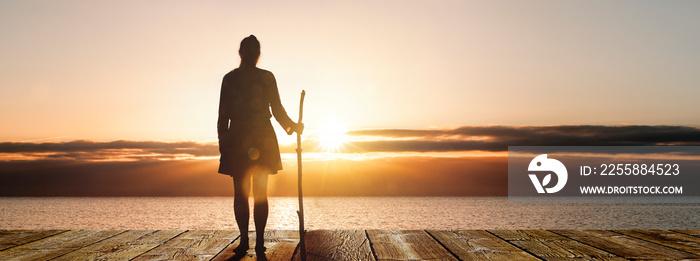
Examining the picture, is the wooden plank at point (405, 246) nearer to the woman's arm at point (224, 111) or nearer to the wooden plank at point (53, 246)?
the woman's arm at point (224, 111)

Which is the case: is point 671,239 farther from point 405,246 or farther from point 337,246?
point 337,246

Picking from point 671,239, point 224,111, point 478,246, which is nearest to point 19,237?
point 224,111

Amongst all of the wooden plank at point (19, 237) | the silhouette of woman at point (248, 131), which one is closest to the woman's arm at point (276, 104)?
the silhouette of woman at point (248, 131)

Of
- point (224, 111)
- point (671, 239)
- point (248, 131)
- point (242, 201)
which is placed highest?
point (224, 111)

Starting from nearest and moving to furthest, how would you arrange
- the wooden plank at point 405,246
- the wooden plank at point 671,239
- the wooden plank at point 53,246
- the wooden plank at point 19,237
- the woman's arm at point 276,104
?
1. the wooden plank at point 405,246
2. the wooden plank at point 53,246
3. the woman's arm at point 276,104
4. the wooden plank at point 671,239
5. the wooden plank at point 19,237

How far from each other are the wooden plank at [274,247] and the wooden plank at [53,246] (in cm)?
145

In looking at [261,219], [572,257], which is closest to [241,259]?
[261,219]

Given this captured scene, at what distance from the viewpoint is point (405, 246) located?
4.62 metres

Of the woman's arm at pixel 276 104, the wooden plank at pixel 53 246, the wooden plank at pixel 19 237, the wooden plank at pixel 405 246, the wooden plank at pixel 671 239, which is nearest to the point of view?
the wooden plank at pixel 405 246

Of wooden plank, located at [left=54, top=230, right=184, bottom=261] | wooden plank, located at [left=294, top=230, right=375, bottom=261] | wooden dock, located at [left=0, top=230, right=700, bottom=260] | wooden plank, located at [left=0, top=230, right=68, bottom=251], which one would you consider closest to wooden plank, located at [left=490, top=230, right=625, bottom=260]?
wooden dock, located at [left=0, top=230, right=700, bottom=260]

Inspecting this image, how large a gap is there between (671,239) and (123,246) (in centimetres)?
546

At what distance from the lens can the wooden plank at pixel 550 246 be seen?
164 inches

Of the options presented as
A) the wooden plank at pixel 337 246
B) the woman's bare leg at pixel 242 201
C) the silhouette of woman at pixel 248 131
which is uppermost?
the silhouette of woman at pixel 248 131

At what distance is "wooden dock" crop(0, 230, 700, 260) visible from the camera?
13.7ft
